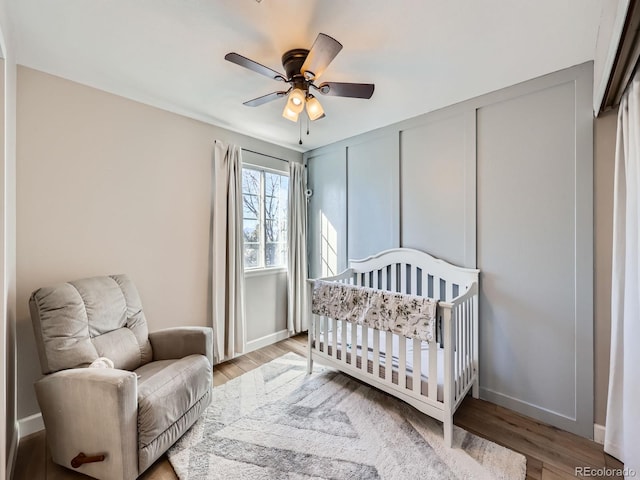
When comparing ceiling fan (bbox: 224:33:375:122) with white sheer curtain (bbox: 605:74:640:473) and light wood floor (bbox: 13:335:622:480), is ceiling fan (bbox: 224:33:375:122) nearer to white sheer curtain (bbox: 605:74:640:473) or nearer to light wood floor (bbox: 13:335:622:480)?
white sheer curtain (bbox: 605:74:640:473)

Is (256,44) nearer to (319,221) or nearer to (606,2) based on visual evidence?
(606,2)

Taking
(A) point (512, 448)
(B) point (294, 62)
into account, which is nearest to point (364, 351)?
(A) point (512, 448)

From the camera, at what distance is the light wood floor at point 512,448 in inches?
58.8

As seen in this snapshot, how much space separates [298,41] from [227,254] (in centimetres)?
197

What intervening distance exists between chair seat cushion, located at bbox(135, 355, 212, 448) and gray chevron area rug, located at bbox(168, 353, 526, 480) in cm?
26

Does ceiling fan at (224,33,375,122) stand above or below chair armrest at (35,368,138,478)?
above

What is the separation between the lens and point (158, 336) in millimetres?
2006

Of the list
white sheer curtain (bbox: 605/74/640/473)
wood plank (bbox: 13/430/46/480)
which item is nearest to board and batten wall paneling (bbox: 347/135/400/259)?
white sheer curtain (bbox: 605/74/640/473)

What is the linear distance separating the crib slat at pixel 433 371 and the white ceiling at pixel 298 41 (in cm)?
183

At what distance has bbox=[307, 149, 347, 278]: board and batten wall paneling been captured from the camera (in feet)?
10.7

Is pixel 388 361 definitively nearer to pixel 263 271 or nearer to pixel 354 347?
pixel 354 347

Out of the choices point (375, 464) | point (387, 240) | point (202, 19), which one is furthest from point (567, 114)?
point (375, 464)

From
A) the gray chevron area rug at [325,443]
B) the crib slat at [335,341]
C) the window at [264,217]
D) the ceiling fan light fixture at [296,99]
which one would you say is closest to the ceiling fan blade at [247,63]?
the ceiling fan light fixture at [296,99]

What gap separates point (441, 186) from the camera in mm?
2434
